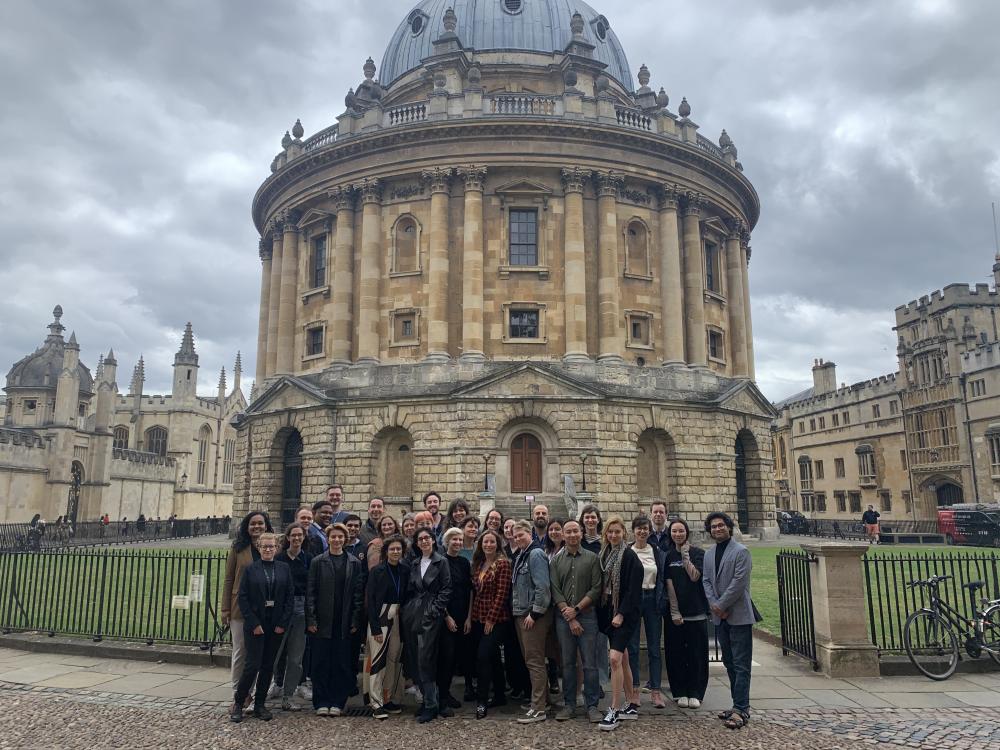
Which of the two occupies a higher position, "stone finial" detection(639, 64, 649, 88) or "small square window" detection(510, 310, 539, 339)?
"stone finial" detection(639, 64, 649, 88)

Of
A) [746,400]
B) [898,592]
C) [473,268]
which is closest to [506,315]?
[473,268]

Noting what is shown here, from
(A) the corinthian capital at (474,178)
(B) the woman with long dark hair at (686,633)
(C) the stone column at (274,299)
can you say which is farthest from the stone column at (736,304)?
(B) the woman with long dark hair at (686,633)

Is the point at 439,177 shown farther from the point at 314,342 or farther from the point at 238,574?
the point at 238,574

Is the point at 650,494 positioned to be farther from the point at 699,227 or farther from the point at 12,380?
the point at 12,380

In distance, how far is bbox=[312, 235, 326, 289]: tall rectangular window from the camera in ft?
111

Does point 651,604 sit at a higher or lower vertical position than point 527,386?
lower

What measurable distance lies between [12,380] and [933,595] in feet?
180

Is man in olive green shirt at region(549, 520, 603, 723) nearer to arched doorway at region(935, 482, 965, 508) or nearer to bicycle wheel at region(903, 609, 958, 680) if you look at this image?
bicycle wheel at region(903, 609, 958, 680)

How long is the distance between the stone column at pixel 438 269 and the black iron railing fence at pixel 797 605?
63.1 ft

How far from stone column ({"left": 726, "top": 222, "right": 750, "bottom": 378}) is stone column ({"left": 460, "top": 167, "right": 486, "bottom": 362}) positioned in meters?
13.2

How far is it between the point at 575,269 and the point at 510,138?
598 cm

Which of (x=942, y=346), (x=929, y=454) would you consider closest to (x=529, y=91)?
(x=942, y=346)

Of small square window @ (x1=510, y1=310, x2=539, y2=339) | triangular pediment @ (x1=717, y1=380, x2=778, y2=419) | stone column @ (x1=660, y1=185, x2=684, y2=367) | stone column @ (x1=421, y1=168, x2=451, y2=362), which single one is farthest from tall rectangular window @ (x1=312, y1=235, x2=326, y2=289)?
triangular pediment @ (x1=717, y1=380, x2=778, y2=419)

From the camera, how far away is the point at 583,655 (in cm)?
779
